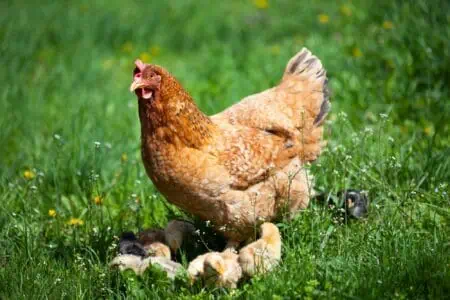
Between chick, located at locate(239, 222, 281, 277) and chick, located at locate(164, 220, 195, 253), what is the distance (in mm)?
560

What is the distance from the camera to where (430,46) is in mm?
7207

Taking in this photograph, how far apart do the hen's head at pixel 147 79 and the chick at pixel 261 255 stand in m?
1.02

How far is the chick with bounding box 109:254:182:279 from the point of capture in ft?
13.8

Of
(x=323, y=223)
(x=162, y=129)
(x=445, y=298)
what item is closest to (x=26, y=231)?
(x=162, y=129)

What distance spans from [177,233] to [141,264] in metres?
0.48

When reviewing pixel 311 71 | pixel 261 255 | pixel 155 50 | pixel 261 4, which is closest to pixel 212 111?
pixel 311 71

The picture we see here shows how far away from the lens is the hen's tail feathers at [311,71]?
5170 millimetres

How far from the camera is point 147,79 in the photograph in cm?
427

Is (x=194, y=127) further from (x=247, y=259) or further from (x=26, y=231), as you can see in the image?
(x=26, y=231)

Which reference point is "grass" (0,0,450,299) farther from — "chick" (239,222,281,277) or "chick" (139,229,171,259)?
"chick" (139,229,171,259)

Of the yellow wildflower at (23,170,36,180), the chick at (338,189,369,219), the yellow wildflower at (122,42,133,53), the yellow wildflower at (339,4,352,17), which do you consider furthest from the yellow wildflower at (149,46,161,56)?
the chick at (338,189,369,219)

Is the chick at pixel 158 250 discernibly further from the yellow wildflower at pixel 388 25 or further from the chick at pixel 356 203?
the yellow wildflower at pixel 388 25

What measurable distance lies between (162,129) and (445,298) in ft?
5.83

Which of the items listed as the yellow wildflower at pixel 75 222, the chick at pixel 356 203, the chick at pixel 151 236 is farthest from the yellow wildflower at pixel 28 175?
the chick at pixel 356 203
